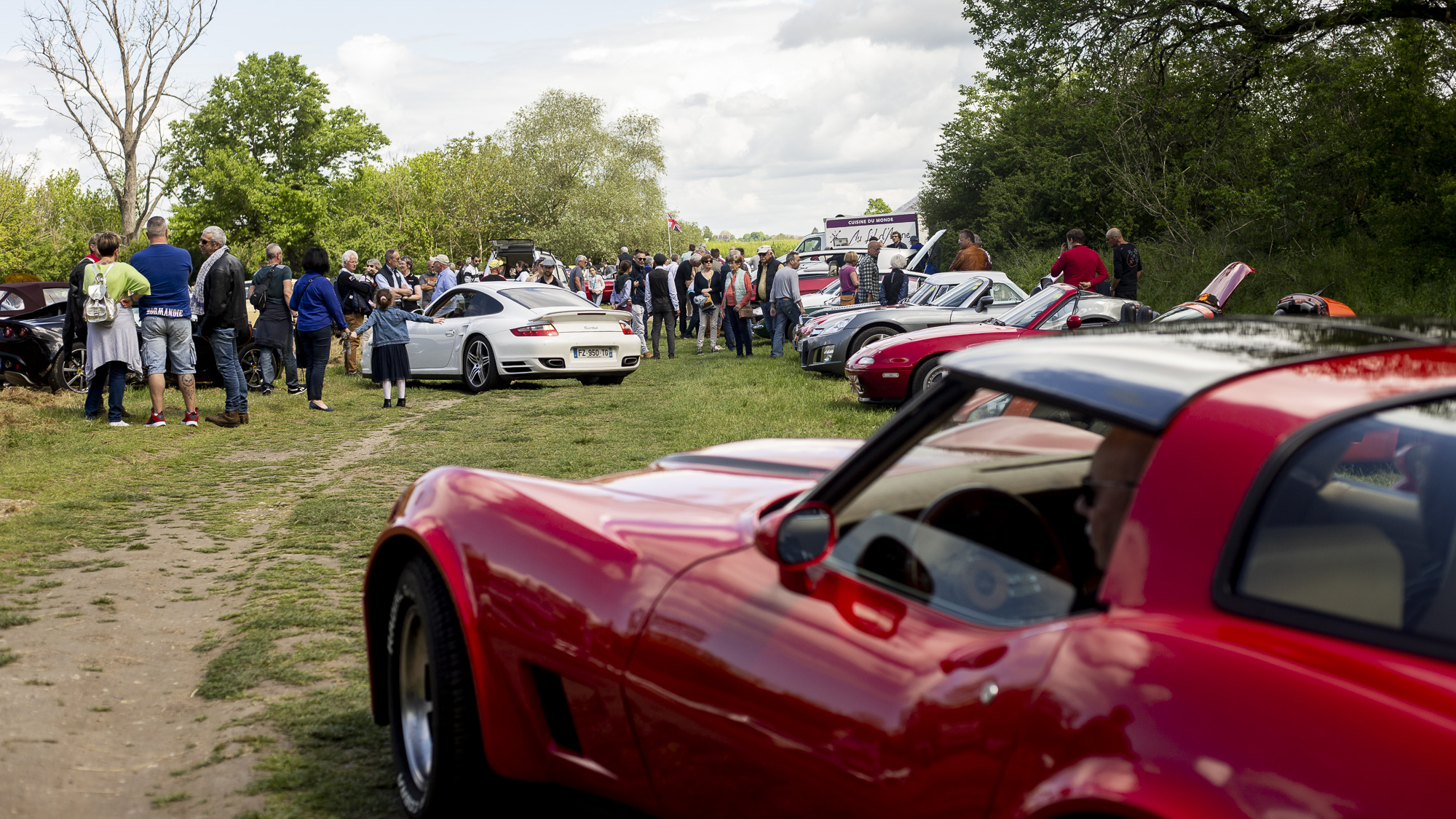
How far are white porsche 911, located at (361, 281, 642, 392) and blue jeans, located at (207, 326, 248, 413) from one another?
3.09 metres

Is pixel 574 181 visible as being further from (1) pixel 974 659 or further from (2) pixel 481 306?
(1) pixel 974 659

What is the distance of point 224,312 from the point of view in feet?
39.6

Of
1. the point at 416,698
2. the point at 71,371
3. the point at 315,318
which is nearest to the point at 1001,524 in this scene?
the point at 416,698

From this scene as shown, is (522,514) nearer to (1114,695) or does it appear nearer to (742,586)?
(742,586)

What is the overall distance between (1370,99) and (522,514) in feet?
64.7

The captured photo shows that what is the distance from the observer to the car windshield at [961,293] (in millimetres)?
16172

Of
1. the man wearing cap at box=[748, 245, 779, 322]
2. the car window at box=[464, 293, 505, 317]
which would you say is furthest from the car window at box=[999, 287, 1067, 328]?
the man wearing cap at box=[748, 245, 779, 322]

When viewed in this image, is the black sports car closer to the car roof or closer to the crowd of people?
the crowd of people

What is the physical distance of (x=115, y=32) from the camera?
45344mm

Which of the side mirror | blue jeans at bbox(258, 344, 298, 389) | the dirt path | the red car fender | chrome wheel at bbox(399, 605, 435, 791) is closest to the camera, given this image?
the side mirror

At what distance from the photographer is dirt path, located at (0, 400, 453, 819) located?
11.5 ft

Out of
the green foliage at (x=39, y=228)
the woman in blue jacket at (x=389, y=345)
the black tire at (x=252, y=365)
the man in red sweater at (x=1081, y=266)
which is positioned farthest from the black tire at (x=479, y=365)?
the green foliage at (x=39, y=228)

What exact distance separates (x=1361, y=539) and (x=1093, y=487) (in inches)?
16.5

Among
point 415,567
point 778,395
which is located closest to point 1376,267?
point 778,395
